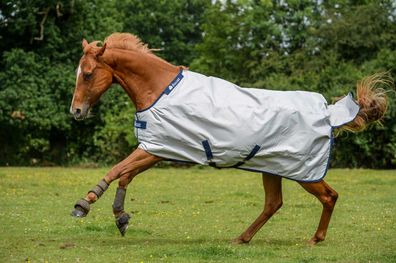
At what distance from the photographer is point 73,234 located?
11844 mm

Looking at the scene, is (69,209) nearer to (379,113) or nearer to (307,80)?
(379,113)

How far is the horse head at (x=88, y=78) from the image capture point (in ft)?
35.2

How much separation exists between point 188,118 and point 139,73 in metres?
0.93

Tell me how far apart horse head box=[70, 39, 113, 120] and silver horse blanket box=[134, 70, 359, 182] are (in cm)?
71

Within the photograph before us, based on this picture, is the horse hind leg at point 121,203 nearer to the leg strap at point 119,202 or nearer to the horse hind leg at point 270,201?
the leg strap at point 119,202

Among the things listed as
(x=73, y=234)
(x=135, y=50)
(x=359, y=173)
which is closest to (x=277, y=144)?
(x=135, y=50)

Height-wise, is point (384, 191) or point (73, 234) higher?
point (73, 234)

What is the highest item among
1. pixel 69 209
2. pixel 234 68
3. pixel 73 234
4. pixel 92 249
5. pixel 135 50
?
pixel 135 50

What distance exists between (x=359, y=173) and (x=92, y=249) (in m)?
17.6

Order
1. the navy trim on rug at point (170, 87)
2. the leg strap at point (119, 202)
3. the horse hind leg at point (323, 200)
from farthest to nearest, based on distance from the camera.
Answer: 1. the horse hind leg at point (323, 200)
2. the navy trim on rug at point (170, 87)
3. the leg strap at point (119, 202)

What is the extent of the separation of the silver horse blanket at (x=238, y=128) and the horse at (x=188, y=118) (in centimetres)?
1

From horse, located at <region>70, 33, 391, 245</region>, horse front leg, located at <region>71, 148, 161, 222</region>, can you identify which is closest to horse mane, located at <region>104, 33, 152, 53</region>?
horse, located at <region>70, 33, 391, 245</region>

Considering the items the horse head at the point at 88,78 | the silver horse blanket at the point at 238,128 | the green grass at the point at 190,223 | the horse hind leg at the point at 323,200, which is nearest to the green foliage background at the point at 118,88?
the green grass at the point at 190,223

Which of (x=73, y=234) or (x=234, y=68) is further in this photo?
(x=234, y=68)
